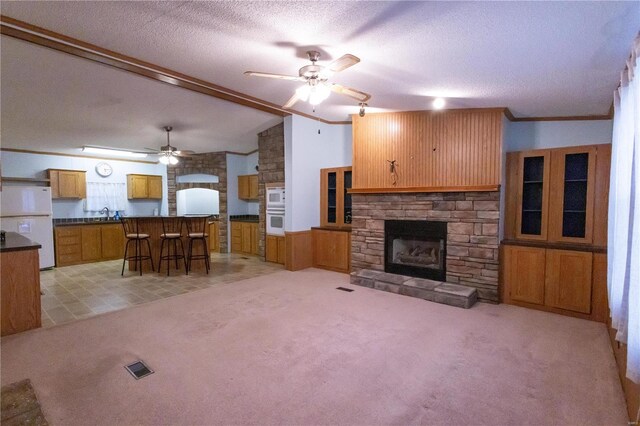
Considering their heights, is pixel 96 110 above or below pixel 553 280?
above

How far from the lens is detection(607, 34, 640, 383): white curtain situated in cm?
162

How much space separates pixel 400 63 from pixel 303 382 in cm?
295

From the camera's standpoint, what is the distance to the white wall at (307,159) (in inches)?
215

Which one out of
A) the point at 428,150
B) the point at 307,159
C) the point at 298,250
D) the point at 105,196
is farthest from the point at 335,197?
the point at 105,196

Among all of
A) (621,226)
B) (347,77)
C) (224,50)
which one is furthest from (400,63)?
(621,226)

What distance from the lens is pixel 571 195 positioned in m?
3.93

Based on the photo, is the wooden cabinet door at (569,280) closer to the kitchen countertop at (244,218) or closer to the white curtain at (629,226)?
the white curtain at (629,226)

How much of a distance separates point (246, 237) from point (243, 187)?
135 centimetres

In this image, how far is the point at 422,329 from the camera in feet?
10.2

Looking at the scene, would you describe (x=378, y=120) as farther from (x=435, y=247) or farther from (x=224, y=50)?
(x=224, y=50)

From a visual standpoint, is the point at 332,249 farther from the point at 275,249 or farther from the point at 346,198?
the point at 275,249

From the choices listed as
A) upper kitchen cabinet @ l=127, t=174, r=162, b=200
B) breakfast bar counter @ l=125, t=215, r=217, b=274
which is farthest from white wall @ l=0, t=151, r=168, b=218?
breakfast bar counter @ l=125, t=215, r=217, b=274

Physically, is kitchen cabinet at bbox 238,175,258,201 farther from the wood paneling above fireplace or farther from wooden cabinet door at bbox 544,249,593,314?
wooden cabinet door at bbox 544,249,593,314

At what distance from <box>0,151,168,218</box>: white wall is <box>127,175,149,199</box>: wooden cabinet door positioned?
252 millimetres
